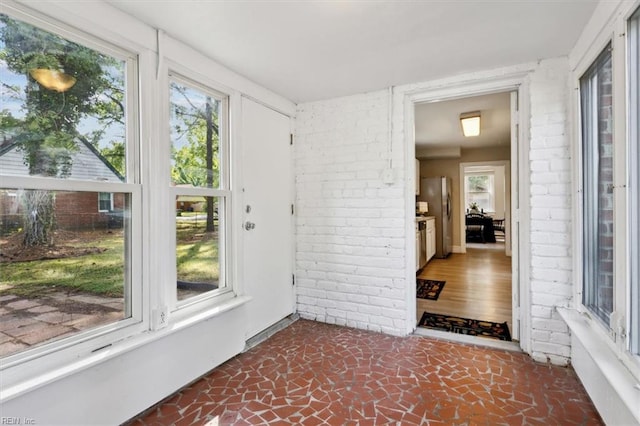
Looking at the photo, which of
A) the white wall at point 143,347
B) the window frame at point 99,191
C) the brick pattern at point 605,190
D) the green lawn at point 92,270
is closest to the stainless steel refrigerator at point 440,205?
the brick pattern at point 605,190

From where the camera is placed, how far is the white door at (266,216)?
266 centimetres

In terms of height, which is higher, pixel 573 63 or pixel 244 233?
pixel 573 63

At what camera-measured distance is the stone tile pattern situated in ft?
4.50

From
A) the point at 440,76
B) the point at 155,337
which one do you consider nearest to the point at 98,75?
the point at 155,337

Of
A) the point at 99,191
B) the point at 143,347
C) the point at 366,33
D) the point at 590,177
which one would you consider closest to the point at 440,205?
the point at 590,177

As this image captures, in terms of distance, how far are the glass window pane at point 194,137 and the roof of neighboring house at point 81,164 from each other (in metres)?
0.40

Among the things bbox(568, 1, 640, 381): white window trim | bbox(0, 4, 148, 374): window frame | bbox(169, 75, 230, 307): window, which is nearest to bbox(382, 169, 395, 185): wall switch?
bbox(169, 75, 230, 307): window

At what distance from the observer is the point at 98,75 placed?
66.7 inches

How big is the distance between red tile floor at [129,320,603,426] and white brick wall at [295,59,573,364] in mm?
377

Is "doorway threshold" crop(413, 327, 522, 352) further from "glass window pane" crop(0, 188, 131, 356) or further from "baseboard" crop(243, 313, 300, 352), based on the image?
"glass window pane" crop(0, 188, 131, 356)

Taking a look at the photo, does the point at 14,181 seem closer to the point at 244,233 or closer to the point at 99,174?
the point at 99,174

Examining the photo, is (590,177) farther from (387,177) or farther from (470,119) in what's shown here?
(470,119)

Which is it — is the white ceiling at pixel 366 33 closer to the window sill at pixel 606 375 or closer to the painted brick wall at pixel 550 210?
the painted brick wall at pixel 550 210

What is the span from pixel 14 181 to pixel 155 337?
3.35ft
